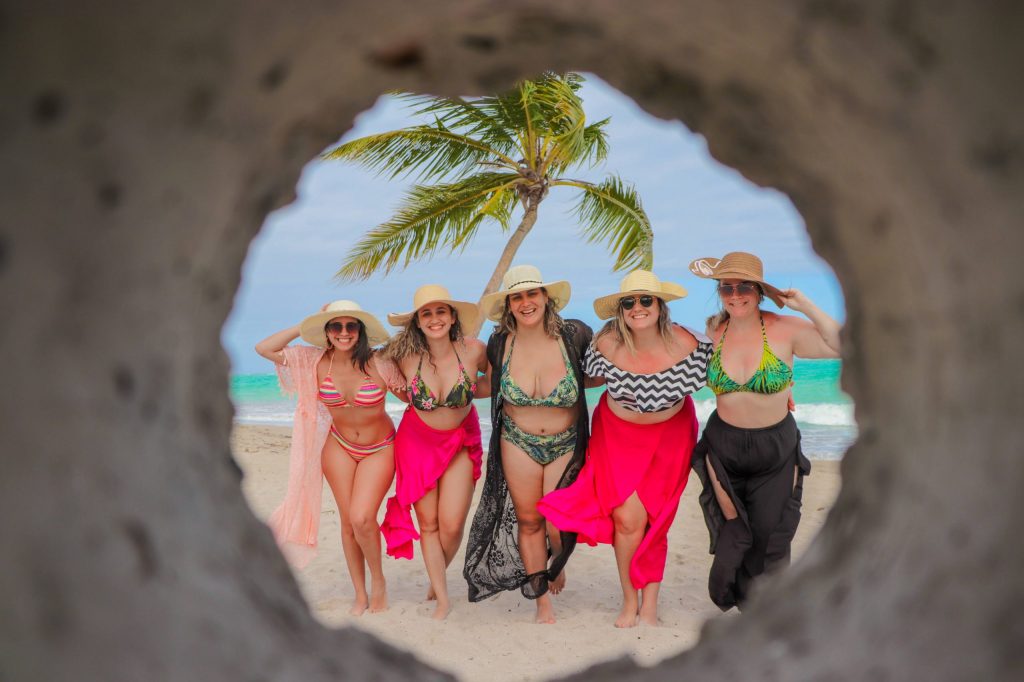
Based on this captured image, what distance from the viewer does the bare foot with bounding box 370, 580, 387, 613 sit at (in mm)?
5148

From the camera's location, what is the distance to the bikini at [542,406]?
14.8 feet

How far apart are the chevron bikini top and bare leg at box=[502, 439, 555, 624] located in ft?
2.65

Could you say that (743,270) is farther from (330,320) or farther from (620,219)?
(620,219)

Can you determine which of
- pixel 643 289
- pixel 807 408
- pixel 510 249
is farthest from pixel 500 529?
pixel 807 408

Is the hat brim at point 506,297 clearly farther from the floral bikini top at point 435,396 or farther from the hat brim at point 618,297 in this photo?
the floral bikini top at point 435,396

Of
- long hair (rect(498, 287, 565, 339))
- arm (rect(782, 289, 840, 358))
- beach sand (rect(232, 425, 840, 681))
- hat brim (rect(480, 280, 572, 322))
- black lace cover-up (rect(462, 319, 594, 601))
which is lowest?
beach sand (rect(232, 425, 840, 681))

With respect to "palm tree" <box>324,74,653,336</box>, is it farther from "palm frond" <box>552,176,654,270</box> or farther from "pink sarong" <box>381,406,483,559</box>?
"pink sarong" <box>381,406,483,559</box>

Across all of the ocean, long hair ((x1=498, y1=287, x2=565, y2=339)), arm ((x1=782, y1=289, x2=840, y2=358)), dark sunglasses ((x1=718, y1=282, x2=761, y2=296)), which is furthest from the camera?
the ocean

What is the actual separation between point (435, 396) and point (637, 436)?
4.47ft

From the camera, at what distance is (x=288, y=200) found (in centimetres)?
142

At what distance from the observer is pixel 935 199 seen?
1.04m

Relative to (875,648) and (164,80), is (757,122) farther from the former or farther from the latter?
(164,80)

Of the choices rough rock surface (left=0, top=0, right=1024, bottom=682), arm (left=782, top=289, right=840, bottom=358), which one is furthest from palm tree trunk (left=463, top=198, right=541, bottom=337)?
rough rock surface (left=0, top=0, right=1024, bottom=682)

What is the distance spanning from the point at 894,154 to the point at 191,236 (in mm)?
1055
